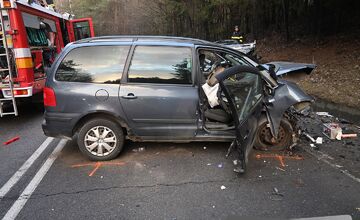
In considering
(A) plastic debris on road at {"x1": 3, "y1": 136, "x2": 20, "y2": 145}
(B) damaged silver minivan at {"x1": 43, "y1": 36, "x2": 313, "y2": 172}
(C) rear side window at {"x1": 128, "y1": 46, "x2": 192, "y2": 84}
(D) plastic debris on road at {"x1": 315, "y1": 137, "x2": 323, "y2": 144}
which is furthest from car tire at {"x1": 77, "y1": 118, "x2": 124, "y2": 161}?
(D) plastic debris on road at {"x1": 315, "y1": 137, "x2": 323, "y2": 144}

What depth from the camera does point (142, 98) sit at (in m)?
5.16

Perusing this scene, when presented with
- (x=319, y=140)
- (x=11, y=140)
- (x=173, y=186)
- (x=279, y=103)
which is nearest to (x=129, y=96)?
(x=173, y=186)

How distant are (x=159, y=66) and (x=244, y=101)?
55.5 inches

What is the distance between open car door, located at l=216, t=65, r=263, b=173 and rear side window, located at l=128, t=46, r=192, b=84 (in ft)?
2.52

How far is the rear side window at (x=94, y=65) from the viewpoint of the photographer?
5223 millimetres

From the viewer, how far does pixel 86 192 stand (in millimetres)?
4340

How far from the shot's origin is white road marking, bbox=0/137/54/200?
4.46 m

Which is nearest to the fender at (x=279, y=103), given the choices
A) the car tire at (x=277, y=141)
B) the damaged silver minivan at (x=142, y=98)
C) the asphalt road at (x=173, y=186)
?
the damaged silver minivan at (x=142, y=98)

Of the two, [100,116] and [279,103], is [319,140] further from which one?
[100,116]

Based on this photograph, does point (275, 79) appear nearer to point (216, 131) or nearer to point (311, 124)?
point (216, 131)

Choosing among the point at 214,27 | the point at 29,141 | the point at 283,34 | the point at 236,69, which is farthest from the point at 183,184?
the point at 214,27

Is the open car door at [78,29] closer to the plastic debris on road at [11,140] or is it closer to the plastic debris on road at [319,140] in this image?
the plastic debris on road at [11,140]

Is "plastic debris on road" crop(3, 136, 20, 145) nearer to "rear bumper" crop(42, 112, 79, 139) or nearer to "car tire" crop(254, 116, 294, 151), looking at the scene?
"rear bumper" crop(42, 112, 79, 139)

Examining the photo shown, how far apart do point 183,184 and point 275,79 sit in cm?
215
